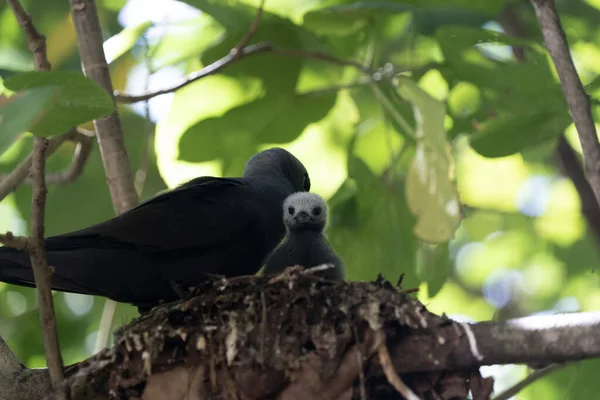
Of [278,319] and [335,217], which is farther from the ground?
[278,319]

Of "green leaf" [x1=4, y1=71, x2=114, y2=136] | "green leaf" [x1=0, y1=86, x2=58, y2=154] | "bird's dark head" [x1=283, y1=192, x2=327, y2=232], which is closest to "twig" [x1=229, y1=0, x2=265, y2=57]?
"bird's dark head" [x1=283, y1=192, x2=327, y2=232]

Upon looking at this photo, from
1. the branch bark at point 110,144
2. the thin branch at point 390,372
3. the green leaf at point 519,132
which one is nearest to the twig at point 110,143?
the branch bark at point 110,144

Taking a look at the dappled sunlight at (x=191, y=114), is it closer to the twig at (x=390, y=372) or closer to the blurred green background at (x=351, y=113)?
the blurred green background at (x=351, y=113)

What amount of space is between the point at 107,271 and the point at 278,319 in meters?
1.04

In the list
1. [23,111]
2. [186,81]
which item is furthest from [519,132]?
[23,111]

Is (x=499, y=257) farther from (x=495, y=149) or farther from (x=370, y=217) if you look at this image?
(x=495, y=149)

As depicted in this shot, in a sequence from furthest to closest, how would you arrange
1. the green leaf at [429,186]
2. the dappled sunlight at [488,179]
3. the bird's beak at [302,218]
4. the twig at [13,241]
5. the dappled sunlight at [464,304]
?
the dappled sunlight at [464,304] < the dappled sunlight at [488,179] < the bird's beak at [302,218] < the green leaf at [429,186] < the twig at [13,241]

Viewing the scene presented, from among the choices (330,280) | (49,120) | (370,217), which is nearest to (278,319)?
(330,280)

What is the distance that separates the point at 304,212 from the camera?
452 centimetres

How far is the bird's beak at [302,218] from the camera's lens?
14.7 ft

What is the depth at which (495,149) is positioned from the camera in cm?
414

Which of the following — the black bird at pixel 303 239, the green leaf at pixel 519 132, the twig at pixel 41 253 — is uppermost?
the twig at pixel 41 253

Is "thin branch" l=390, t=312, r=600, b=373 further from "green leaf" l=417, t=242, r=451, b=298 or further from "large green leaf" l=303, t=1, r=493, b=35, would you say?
"large green leaf" l=303, t=1, r=493, b=35

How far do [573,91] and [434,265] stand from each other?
200cm
